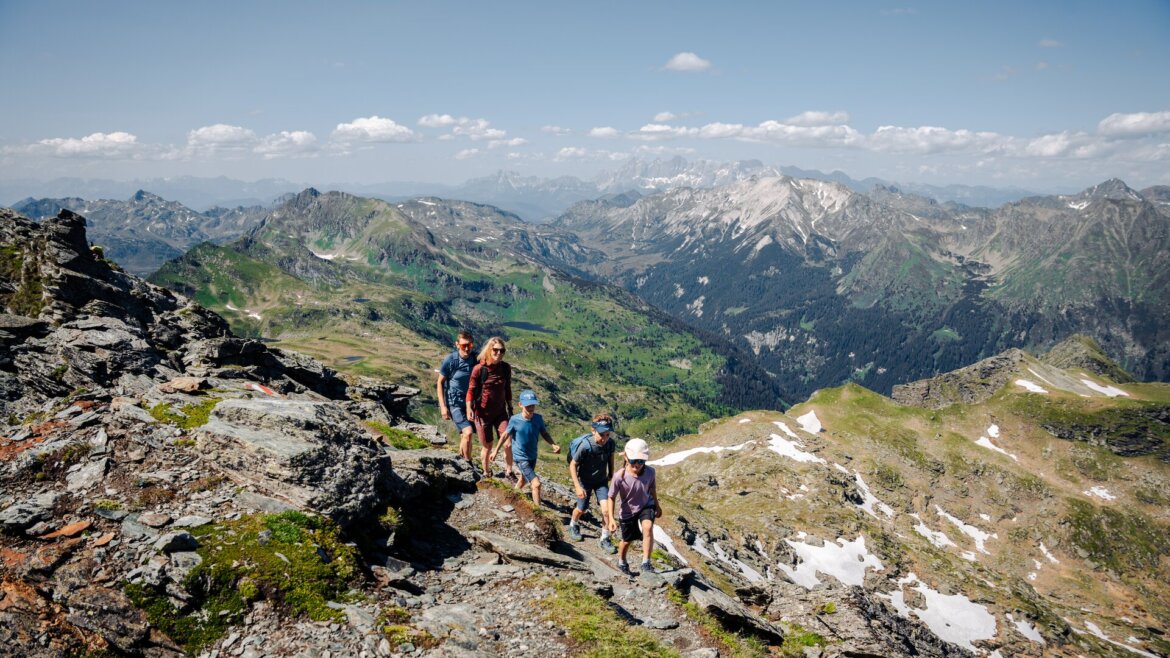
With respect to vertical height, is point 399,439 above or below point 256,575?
below

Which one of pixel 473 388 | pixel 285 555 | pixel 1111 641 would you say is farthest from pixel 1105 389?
pixel 285 555

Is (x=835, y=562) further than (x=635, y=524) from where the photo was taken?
Yes

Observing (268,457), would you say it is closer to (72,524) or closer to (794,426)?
(72,524)

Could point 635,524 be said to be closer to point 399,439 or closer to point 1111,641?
point 399,439

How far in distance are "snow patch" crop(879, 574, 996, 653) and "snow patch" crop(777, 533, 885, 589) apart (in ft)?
16.9

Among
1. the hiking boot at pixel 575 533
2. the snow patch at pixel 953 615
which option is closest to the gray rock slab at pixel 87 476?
the hiking boot at pixel 575 533

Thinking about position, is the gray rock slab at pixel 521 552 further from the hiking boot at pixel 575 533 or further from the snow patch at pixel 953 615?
the snow patch at pixel 953 615

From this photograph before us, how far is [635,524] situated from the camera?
1952 cm

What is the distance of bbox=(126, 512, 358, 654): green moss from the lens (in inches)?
456

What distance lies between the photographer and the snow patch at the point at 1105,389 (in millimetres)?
192250

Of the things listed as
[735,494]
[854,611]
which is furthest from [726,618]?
[735,494]

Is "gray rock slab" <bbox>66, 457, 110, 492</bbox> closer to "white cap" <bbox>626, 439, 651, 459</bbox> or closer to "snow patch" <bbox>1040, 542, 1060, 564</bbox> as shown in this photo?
"white cap" <bbox>626, 439, 651, 459</bbox>

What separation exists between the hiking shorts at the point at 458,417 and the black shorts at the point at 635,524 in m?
8.04

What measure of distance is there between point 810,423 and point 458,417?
131 metres
